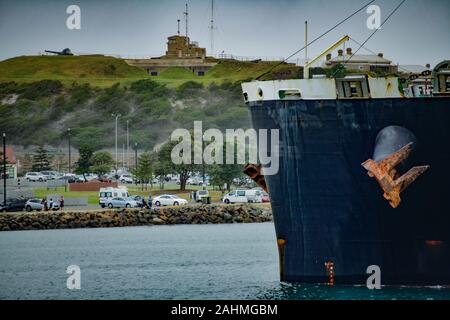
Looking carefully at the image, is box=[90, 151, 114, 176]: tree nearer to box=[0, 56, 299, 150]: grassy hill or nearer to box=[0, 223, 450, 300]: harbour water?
box=[0, 56, 299, 150]: grassy hill

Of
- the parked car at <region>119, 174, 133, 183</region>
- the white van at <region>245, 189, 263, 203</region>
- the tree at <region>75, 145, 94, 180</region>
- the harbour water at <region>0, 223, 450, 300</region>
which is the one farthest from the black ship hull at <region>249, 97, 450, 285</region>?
the tree at <region>75, 145, 94, 180</region>

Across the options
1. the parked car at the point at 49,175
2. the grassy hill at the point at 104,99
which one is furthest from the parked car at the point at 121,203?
the grassy hill at the point at 104,99

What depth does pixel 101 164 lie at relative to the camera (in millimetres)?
136375

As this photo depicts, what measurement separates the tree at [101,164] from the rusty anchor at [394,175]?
93588mm

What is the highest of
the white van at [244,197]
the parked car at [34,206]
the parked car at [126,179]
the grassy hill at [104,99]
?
the grassy hill at [104,99]

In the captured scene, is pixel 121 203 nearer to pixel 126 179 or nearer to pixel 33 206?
pixel 33 206

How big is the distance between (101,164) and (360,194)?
3821 inches

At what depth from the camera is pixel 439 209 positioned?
40.3 meters

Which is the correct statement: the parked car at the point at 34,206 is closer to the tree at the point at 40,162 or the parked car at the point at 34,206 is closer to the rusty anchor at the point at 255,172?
the tree at the point at 40,162

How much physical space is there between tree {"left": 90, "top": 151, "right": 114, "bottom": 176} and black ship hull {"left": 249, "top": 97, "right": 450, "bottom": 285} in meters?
91.6

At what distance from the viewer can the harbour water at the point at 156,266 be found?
1743 inches

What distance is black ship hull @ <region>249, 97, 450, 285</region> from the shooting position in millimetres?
40156
